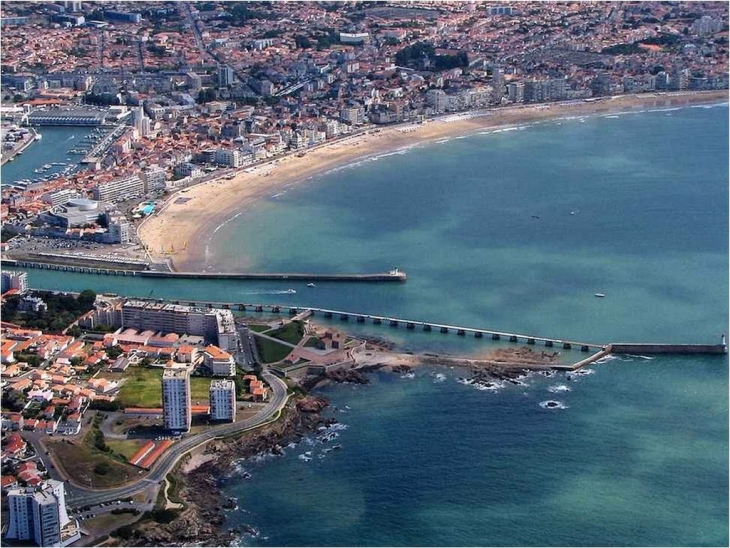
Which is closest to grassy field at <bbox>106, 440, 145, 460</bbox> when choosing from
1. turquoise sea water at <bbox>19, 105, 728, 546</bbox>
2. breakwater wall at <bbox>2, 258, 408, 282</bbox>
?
turquoise sea water at <bbox>19, 105, 728, 546</bbox>

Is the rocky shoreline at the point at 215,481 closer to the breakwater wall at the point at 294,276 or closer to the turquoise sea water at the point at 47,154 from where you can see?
the breakwater wall at the point at 294,276

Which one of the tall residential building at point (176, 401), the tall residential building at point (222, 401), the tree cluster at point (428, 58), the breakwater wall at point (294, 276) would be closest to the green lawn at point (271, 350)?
the tall residential building at point (222, 401)

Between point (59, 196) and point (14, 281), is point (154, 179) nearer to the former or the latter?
point (59, 196)

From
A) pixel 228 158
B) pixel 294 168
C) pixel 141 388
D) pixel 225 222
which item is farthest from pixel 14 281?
pixel 294 168

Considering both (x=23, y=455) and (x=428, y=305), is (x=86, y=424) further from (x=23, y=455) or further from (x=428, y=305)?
(x=428, y=305)

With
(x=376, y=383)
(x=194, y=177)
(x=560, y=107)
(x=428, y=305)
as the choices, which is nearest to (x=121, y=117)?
(x=194, y=177)

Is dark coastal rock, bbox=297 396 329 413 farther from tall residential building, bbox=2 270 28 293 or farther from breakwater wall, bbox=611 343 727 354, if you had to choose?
tall residential building, bbox=2 270 28 293
